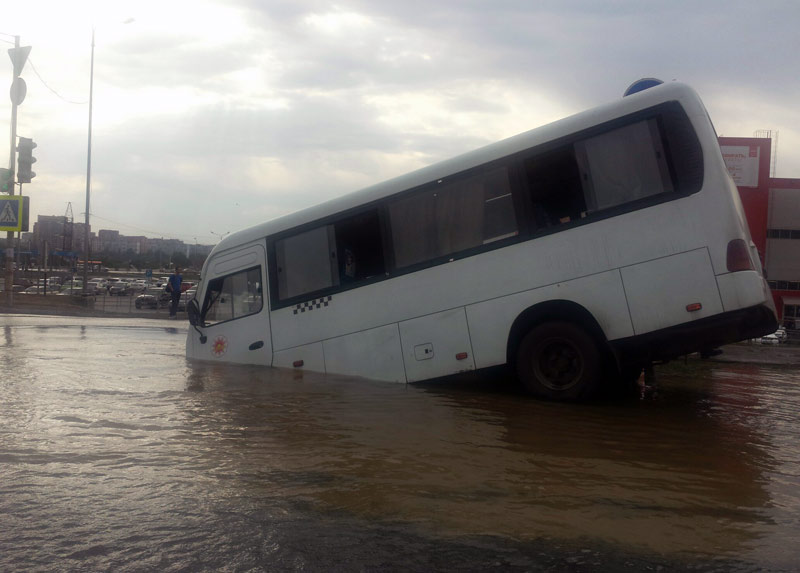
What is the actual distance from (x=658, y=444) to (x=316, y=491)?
3.31m

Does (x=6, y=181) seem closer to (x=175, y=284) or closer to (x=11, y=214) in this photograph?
(x=11, y=214)

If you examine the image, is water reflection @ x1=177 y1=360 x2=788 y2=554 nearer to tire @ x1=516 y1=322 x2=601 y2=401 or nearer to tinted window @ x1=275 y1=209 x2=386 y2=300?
tire @ x1=516 y1=322 x2=601 y2=401

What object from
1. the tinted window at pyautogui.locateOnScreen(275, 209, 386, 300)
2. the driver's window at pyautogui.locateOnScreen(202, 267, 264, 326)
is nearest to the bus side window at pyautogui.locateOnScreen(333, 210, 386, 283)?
the tinted window at pyautogui.locateOnScreen(275, 209, 386, 300)

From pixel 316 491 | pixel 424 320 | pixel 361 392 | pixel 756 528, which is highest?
pixel 424 320

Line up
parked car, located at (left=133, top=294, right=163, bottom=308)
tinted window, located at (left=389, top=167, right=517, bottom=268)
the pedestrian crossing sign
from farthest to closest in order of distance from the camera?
parked car, located at (left=133, top=294, right=163, bottom=308), the pedestrian crossing sign, tinted window, located at (left=389, top=167, right=517, bottom=268)

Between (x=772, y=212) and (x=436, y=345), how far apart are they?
5860 cm

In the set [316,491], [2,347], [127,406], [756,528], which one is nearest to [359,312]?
[127,406]

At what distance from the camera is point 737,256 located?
7.70 meters

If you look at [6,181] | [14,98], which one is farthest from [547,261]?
[14,98]

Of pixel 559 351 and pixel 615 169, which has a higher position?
pixel 615 169

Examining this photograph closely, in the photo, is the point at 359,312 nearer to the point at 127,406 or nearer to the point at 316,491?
the point at 127,406

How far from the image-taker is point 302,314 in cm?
1094

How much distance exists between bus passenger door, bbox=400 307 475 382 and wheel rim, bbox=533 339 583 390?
2.79 ft

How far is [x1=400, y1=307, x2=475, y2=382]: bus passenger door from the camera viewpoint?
9.29 meters
